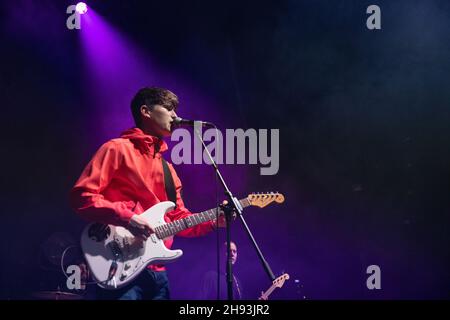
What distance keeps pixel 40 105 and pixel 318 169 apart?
9.71 ft

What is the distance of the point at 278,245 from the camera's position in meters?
5.47

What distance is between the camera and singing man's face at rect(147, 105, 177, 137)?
4.52 meters

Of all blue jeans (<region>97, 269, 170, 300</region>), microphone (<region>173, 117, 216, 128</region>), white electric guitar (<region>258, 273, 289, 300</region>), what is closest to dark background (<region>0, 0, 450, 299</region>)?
white electric guitar (<region>258, 273, 289, 300</region>)

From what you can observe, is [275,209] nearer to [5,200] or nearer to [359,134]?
[359,134]

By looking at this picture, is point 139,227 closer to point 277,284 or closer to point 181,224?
point 181,224

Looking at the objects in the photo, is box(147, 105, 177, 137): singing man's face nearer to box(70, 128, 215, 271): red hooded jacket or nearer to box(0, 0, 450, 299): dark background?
box(70, 128, 215, 271): red hooded jacket

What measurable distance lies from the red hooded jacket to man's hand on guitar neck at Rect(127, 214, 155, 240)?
41mm

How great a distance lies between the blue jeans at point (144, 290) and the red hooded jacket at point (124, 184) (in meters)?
0.09

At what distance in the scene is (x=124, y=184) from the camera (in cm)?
419

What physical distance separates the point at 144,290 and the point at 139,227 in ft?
1.53

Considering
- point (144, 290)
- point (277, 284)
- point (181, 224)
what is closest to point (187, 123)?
point (181, 224)

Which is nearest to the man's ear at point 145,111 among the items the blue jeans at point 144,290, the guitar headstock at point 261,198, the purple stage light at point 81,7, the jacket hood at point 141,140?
the jacket hood at point 141,140

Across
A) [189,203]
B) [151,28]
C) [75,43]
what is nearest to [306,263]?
[189,203]

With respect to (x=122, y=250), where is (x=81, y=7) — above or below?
above
